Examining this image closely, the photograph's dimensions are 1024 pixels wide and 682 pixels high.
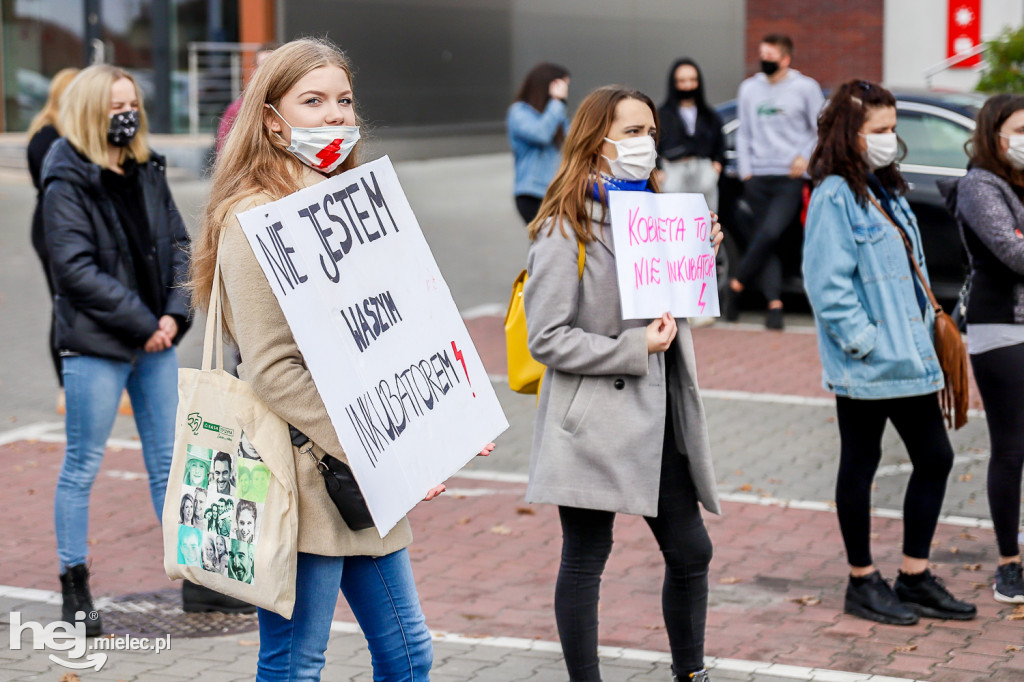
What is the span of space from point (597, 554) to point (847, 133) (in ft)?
6.23

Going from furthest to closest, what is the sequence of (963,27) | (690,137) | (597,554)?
(963,27) < (690,137) < (597,554)

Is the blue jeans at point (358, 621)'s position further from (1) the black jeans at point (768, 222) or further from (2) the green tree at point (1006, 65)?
(2) the green tree at point (1006, 65)

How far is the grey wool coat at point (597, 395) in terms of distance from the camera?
380cm

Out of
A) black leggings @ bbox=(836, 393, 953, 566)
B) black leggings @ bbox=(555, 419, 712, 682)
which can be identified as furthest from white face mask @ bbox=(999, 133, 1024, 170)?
black leggings @ bbox=(555, 419, 712, 682)

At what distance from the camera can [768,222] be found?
1030 cm

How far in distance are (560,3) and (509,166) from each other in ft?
15.3

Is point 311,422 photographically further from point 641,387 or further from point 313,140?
point 641,387

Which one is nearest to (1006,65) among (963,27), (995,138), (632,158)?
(963,27)

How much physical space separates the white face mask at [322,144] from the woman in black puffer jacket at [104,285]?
1850 millimetres

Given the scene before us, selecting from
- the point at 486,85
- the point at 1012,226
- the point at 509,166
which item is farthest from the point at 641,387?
the point at 486,85

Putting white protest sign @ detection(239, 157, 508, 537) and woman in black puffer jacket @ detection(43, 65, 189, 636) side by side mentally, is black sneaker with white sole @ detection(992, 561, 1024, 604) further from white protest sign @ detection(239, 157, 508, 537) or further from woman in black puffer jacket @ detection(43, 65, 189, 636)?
woman in black puffer jacket @ detection(43, 65, 189, 636)

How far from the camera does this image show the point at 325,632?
10.2ft

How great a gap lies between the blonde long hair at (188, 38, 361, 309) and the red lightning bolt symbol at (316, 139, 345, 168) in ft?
0.23

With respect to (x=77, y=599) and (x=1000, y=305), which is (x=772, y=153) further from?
(x=77, y=599)
